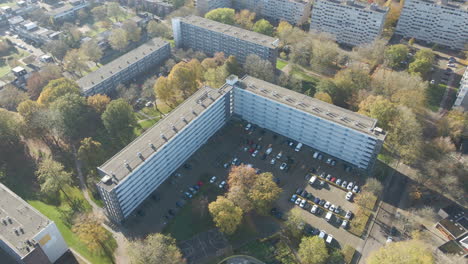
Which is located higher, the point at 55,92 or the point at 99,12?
the point at 99,12

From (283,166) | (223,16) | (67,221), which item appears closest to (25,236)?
(67,221)

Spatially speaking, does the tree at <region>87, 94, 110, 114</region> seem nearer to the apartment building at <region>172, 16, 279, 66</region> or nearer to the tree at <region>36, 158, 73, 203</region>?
the tree at <region>36, 158, 73, 203</region>

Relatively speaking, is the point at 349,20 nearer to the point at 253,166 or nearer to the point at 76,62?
the point at 253,166

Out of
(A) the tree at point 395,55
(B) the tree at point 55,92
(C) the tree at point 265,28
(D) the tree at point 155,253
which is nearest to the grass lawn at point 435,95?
(A) the tree at point 395,55

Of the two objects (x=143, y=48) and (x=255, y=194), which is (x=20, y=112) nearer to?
(x=143, y=48)

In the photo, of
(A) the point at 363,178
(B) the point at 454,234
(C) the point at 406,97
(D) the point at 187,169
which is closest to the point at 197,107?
(D) the point at 187,169

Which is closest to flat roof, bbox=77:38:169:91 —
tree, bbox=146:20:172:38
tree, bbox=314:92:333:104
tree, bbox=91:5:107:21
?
tree, bbox=146:20:172:38

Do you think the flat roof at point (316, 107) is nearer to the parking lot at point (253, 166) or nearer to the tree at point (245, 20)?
the parking lot at point (253, 166)
